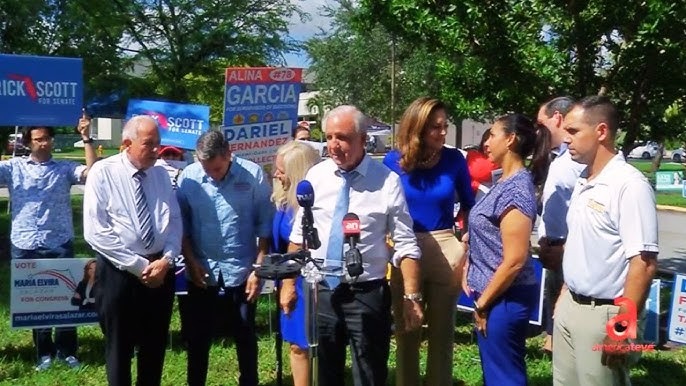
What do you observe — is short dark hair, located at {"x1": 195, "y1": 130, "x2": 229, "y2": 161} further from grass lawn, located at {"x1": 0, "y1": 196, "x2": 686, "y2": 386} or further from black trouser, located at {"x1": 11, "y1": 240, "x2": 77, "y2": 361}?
black trouser, located at {"x1": 11, "y1": 240, "x2": 77, "y2": 361}

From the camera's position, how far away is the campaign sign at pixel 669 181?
98.4 ft

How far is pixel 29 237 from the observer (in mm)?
6871

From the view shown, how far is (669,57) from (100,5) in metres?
10.9

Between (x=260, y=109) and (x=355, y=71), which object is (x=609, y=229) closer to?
(x=260, y=109)

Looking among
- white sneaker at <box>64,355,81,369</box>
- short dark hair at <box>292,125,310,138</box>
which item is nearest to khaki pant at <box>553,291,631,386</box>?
white sneaker at <box>64,355,81,369</box>

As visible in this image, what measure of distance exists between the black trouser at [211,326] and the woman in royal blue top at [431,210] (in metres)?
1.05

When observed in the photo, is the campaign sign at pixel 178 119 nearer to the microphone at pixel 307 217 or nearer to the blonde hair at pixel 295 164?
the blonde hair at pixel 295 164

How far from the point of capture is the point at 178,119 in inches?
363

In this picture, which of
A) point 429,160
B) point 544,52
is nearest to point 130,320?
point 429,160

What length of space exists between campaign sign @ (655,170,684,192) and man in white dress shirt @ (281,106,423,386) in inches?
1081

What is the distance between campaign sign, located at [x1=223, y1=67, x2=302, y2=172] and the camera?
7.68 meters

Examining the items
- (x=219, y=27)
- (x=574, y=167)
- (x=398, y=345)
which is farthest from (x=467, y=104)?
(x=219, y=27)

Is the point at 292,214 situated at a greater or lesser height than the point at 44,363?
greater

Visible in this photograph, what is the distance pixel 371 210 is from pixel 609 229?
1.26m
